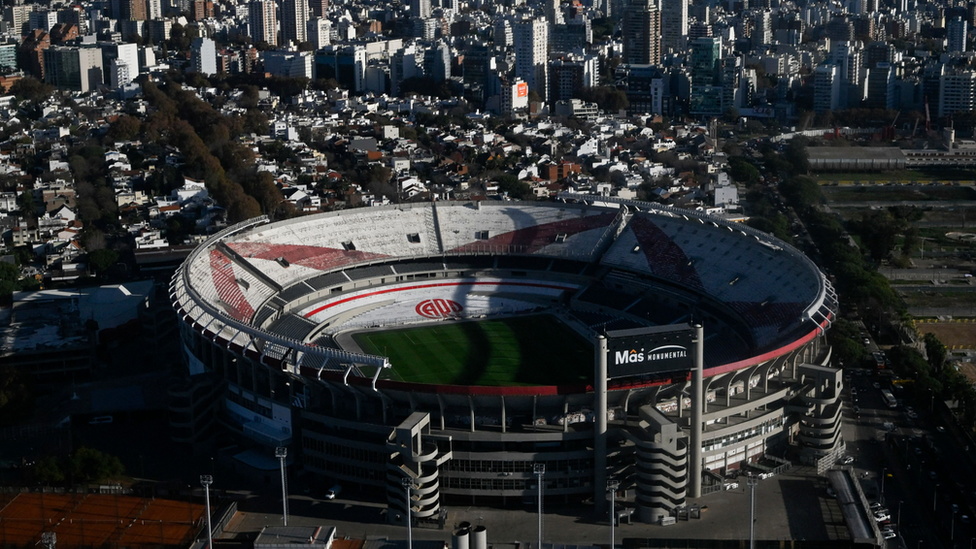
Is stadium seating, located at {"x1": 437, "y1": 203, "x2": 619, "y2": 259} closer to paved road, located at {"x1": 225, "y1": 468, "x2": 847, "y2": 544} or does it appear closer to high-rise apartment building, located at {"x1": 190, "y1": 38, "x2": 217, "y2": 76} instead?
paved road, located at {"x1": 225, "y1": 468, "x2": 847, "y2": 544}

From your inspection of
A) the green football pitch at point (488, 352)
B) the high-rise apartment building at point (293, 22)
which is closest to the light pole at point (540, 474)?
the green football pitch at point (488, 352)

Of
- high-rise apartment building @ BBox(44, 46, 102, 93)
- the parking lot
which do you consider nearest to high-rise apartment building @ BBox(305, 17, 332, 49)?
high-rise apartment building @ BBox(44, 46, 102, 93)

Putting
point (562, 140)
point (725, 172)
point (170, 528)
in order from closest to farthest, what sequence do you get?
point (170, 528)
point (725, 172)
point (562, 140)

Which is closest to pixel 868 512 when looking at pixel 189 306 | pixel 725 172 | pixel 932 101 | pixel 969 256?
pixel 189 306

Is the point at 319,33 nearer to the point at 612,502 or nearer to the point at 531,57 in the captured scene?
the point at 531,57

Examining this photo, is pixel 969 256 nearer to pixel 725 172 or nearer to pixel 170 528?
pixel 725 172

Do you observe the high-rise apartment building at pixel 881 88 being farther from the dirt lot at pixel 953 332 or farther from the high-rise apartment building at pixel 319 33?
the high-rise apartment building at pixel 319 33
